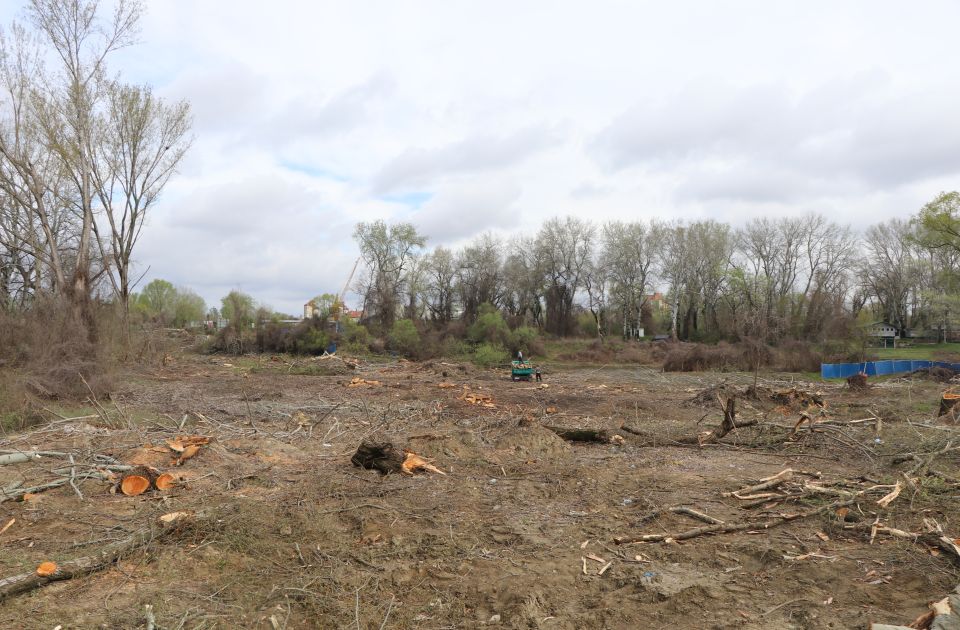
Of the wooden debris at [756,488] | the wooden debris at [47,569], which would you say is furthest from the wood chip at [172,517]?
the wooden debris at [756,488]

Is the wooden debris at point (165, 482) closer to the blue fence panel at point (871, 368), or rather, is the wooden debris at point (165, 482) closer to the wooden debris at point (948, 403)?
the wooden debris at point (948, 403)

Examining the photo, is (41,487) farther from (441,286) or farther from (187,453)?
(441,286)

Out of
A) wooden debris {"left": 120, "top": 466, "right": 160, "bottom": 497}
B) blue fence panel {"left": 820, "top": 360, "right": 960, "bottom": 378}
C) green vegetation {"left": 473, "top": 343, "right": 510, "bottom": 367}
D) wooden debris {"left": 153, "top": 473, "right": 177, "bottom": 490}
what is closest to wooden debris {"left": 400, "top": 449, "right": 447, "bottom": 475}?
wooden debris {"left": 153, "top": 473, "right": 177, "bottom": 490}

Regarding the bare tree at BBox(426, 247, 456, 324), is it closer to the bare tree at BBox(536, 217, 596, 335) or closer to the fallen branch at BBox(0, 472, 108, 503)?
the bare tree at BBox(536, 217, 596, 335)

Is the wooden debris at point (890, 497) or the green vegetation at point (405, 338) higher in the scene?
the green vegetation at point (405, 338)

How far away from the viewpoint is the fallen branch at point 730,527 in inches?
223

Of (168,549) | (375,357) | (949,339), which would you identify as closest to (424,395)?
(168,549)

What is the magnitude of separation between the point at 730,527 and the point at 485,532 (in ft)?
7.95

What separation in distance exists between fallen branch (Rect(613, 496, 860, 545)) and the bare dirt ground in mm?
74

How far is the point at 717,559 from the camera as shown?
5.19 m

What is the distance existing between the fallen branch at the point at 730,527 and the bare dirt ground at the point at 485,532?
7 cm

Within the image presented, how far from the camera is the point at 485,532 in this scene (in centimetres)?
595

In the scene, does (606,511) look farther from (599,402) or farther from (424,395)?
(424,395)

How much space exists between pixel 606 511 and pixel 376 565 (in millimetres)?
2767
